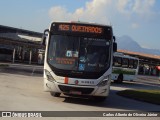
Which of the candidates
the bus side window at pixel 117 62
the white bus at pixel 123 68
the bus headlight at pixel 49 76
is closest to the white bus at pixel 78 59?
the bus headlight at pixel 49 76

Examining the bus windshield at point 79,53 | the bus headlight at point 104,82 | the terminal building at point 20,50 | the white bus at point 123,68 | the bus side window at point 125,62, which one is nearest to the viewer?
the bus headlight at point 104,82

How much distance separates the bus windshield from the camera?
50.3ft

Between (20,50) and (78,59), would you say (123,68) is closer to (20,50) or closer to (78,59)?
(78,59)

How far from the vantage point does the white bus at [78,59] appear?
15031 mm

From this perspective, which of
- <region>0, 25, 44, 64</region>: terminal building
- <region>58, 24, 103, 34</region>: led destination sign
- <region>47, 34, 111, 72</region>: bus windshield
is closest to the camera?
<region>47, 34, 111, 72</region>: bus windshield

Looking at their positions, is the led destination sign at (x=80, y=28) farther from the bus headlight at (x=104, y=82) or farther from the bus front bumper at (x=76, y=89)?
the bus front bumper at (x=76, y=89)

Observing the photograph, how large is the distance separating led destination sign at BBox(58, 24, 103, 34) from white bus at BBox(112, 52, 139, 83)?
58.3 ft

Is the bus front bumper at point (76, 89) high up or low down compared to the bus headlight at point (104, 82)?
down

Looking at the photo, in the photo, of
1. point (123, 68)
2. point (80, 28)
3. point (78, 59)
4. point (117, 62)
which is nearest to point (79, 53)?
point (78, 59)

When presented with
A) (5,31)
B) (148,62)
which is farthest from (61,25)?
(5,31)

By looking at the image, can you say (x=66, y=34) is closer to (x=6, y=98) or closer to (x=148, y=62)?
(x=6, y=98)

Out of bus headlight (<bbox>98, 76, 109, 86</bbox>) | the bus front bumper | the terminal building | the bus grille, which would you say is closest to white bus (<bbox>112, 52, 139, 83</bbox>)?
bus headlight (<bbox>98, 76, 109, 86</bbox>)

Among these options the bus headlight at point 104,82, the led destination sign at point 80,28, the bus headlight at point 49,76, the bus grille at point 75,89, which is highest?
the led destination sign at point 80,28

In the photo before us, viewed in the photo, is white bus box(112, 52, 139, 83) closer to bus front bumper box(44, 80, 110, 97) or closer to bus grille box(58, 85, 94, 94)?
bus front bumper box(44, 80, 110, 97)
